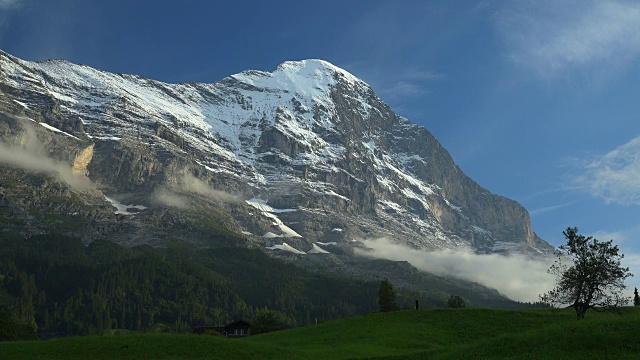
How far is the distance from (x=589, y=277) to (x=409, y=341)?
1088 inches

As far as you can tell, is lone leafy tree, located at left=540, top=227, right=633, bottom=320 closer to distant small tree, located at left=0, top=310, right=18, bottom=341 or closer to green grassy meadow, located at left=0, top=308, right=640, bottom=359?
green grassy meadow, located at left=0, top=308, right=640, bottom=359

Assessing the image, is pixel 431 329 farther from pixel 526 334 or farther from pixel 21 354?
pixel 21 354

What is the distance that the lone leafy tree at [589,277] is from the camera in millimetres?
81375

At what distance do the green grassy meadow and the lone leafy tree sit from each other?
4.91 m

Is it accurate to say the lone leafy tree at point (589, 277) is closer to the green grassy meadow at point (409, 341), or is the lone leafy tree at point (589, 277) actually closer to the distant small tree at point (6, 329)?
the green grassy meadow at point (409, 341)

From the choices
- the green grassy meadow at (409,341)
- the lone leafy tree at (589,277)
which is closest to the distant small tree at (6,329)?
the green grassy meadow at (409,341)

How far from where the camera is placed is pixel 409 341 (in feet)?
255

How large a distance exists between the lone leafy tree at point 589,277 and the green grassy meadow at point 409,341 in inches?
193

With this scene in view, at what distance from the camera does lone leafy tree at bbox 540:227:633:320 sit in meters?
81.4

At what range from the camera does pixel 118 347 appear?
217 feet

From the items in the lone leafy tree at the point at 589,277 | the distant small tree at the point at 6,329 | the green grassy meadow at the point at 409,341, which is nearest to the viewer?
the green grassy meadow at the point at 409,341

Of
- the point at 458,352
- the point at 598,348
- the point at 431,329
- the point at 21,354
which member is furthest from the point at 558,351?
the point at 21,354

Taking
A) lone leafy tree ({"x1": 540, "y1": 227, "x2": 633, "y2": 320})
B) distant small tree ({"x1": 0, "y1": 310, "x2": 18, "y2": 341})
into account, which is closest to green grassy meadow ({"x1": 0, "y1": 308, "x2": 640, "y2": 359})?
lone leafy tree ({"x1": 540, "y1": 227, "x2": 633, "y2": 320})

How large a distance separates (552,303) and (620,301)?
9.04 metres
